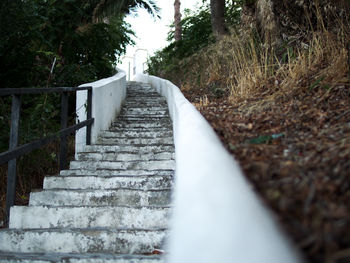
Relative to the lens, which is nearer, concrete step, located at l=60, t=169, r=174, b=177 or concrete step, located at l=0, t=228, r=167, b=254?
concrete step, located at l=0, t=228, r=167, b=254

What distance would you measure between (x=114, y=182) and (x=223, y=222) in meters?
2.96

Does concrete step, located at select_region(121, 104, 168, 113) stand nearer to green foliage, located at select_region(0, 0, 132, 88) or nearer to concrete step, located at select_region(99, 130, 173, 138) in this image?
green foliage, located at select_region(0, 0, 132, 88)

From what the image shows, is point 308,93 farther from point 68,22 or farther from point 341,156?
point 68,22

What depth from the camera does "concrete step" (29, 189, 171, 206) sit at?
344 centimetres

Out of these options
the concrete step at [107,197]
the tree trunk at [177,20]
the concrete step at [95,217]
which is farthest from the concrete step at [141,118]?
the tree trunk at [177,20]

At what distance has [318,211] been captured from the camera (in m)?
0.89

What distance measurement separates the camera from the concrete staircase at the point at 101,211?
273cm

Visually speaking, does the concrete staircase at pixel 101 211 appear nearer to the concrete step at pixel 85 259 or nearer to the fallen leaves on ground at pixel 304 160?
the concrete step at pixel 85 259

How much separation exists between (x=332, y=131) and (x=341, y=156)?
21.1 inches

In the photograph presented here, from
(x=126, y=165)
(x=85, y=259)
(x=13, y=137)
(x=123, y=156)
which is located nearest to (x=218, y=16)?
(x=123, y=156)

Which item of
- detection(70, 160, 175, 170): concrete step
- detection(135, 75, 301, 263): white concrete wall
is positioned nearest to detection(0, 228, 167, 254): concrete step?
detection(135, 75, 301, 263): white concrete wall

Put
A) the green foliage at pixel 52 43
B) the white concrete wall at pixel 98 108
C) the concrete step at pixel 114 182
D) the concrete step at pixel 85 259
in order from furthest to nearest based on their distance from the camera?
the white concrete wall at pixel 98 108
the green foliage at pixel 52 43
the concrete step at pixel 114 182
the concrete step at pixel 85 259

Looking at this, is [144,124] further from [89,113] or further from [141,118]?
[89,113]

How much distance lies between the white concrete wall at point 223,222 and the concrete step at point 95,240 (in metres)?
1.39
